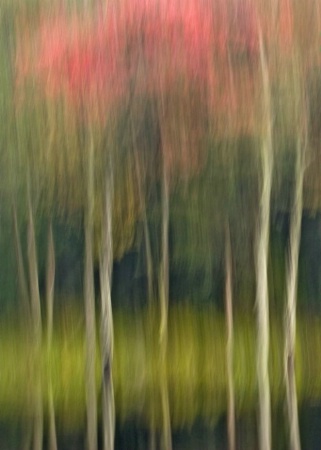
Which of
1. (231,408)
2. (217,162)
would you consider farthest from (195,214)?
(231,408)

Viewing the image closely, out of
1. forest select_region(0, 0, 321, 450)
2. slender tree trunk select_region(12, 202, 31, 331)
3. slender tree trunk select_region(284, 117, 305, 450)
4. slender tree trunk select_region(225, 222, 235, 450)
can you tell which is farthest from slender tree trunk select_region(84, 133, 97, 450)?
A: slender tree trunk select_region(284, 117, 305, 450)

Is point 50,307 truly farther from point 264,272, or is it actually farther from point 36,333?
point 264,272

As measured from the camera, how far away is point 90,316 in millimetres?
1090

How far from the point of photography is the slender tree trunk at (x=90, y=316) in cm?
109

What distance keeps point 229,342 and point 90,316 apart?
29 cm

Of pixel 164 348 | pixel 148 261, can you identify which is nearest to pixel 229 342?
pixel 164 348

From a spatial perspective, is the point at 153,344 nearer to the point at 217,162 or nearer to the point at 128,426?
the point at 128,426

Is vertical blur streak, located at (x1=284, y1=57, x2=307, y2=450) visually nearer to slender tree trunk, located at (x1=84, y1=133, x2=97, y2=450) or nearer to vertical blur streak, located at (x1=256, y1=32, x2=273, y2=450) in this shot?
vertical blur streak, located at (x1=256, y1=32, x2=273, y2=450)

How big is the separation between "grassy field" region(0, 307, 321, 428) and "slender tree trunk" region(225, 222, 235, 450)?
10 mm

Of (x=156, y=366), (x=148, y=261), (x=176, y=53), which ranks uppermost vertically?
(x=176, y=53)

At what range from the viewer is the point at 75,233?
1098mm

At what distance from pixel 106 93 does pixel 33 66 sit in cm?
17

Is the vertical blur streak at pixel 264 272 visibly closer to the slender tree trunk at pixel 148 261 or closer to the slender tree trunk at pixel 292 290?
the slender tree trunk at pixel 292 290

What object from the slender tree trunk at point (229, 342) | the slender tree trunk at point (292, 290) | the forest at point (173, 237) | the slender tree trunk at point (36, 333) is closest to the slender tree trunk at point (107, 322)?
the forest at point (173, 237)
